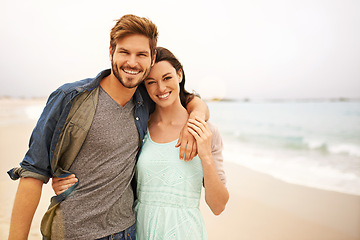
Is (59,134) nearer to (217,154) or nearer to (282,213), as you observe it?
(217,154)

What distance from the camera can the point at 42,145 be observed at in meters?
1.63

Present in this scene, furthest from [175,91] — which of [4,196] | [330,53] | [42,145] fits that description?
[330,53]

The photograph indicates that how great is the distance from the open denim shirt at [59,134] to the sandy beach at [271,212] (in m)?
2.74

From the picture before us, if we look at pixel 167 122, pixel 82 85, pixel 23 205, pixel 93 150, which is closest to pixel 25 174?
pixel 23 205

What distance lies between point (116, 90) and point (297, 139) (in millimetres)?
13814

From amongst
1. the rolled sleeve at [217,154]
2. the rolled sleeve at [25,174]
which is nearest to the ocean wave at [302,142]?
the rolled sleeve at [217,154]

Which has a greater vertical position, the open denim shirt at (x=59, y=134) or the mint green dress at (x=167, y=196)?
the open denim shirt at (x=59, y=134)

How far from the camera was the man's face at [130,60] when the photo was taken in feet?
5.98

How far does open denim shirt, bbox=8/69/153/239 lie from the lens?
1.63 metres

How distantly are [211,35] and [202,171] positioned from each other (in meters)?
20.0

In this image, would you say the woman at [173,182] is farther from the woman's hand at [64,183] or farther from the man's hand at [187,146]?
the woman's hand at [64,183]

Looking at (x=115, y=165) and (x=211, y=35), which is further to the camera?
(x=211, y=35)

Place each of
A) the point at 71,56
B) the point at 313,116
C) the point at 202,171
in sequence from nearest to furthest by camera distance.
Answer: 1. the point at 202,171
2. the point at 71,56
3. the point at 313,116

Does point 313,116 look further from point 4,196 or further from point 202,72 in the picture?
point 4,196
